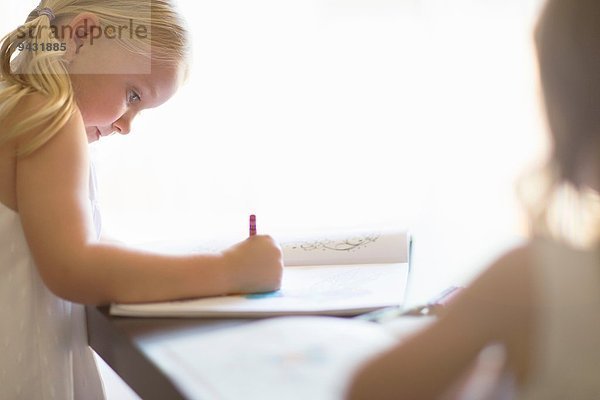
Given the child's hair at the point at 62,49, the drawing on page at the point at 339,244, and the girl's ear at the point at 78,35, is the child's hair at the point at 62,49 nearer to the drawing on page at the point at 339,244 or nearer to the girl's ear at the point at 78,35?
the girl's ear at the point at 78,35

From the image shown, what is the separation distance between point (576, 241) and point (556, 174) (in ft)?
0.12

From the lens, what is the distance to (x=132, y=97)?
0.89 meters

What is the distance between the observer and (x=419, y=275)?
782 millimetres

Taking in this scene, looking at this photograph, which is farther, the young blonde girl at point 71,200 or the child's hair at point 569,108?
the young blonde girl at point 71,200

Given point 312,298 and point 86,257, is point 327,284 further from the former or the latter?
point 86,257

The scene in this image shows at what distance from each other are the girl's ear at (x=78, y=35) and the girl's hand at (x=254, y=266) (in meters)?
0.30

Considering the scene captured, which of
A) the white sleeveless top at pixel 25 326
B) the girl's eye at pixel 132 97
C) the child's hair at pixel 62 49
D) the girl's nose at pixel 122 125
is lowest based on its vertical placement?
the white sleeveless top at pixel 25 326

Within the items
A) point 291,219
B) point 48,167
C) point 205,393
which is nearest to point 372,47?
point 291,219

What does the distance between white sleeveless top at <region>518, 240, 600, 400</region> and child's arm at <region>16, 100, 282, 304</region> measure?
335 millimetres

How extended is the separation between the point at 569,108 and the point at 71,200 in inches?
17.7

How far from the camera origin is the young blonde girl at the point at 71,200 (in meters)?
0.70

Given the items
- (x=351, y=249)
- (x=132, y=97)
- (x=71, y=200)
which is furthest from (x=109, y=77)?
(x=351, y=249)

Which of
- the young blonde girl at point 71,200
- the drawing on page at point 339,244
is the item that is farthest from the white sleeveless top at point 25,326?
the drawing on page at point 339,244

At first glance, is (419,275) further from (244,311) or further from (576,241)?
(576,241)
